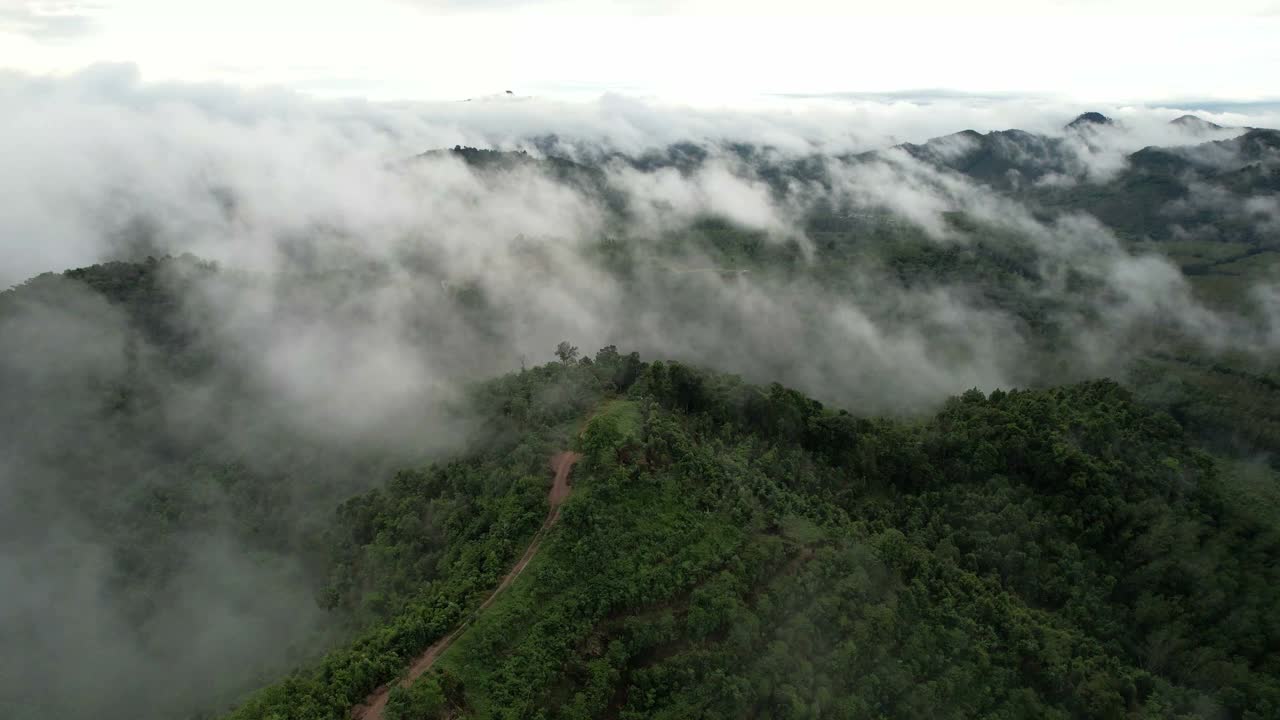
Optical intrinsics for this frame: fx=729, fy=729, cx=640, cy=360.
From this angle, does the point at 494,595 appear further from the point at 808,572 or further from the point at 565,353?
the point at 565,353

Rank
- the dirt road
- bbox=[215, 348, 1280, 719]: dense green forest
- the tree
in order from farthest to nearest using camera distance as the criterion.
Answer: the tree, bbox=[215, 348, 1280, 719]: dense green forest, the dirt road

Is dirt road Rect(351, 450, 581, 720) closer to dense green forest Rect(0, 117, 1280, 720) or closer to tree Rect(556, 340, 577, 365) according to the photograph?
dense green forest Rect(0, 117, 1280, 720)

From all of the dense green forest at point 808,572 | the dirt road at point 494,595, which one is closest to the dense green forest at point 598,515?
the dense green forest at point 808,572

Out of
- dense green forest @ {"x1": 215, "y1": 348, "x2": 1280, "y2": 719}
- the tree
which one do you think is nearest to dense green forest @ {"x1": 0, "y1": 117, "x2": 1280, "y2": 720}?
dense green forest @ {"x1": 215, "y1": 348, "x2": 1280, "y2": 719}

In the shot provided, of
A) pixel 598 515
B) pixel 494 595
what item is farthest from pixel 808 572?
pixel 494 595

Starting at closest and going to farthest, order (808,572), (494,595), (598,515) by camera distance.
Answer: (494,595), (598,515), (808,572)

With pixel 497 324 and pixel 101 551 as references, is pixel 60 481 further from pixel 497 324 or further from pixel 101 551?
pixel 497 324

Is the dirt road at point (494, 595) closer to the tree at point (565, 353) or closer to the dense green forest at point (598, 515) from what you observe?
the dense green forest at point (598, 515)

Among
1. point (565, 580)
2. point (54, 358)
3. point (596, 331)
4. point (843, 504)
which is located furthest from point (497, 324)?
point (565, 580)
